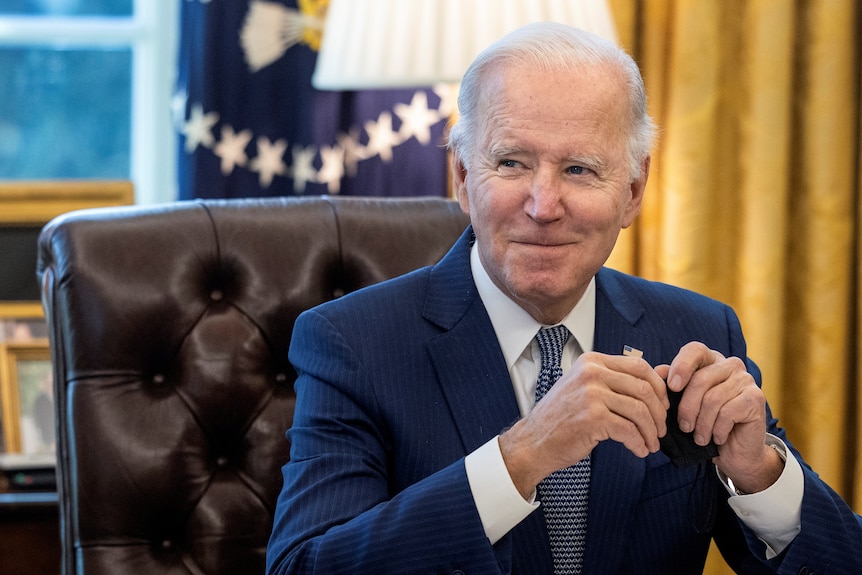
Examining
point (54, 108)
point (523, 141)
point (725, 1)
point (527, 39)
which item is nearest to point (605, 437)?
point (523, 141)

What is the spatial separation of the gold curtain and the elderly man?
0.94 metres

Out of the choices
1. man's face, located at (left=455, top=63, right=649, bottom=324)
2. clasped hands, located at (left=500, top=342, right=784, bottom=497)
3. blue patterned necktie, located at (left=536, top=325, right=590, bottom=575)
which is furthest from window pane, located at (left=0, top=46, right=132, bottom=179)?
clasped hands, located at (left=500, top=342, right=784, bottom=497)

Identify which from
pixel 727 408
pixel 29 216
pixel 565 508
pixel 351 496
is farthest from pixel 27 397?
pixel 727 408

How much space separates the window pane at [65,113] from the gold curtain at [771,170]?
4.58ft

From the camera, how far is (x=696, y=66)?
2.44 m

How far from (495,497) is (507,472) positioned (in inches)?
1.3

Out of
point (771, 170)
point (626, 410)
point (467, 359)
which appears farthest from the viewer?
point (771, 170)

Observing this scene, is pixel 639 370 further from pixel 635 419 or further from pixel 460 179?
pixel 460 179

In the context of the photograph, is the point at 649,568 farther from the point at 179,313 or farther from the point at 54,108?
the point at 54,108

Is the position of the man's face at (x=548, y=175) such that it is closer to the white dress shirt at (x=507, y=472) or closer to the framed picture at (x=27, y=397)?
the white dress shirt at (x=507, y=472)

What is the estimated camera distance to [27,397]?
2455 mm

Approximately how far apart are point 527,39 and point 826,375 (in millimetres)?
1421

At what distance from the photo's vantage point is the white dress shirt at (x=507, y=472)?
1289mm

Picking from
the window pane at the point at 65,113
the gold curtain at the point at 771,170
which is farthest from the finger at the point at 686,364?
the window pane at the point at 65,113
